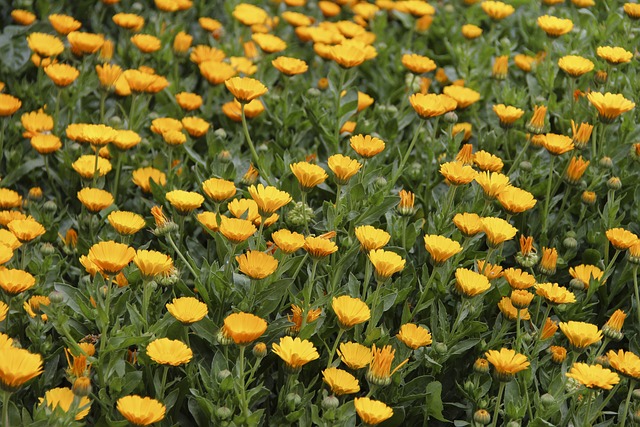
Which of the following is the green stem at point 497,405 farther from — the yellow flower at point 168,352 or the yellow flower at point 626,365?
the yellow flower at point 168,352

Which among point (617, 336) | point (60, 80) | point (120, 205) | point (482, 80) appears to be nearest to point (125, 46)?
point (60, 80)

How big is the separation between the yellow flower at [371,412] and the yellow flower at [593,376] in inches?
18.7

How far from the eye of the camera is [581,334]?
7.57ft

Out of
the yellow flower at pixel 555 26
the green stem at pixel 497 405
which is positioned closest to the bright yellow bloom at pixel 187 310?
the green stem at pixel 497 405

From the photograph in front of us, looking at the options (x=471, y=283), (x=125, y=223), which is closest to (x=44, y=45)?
(x=125, y=223)

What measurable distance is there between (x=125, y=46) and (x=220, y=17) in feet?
2.66

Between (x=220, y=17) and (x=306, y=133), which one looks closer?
(x=306, y=133)

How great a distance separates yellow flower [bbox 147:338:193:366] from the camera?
2094 mm

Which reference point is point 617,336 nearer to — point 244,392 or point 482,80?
point 244,392

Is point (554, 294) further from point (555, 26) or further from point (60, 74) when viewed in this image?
point (60, 74)

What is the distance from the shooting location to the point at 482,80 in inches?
150

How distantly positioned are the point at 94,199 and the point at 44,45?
977mm

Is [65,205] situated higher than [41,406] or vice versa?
[41,406]

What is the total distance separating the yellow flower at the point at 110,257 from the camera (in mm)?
2201
